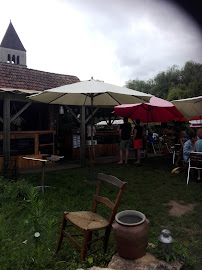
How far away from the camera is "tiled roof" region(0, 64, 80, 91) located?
9.34 meters

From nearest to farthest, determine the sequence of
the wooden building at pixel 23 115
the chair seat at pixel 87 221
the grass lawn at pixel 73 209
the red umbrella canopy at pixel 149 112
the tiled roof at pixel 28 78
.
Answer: the grass lawn at pixel 73 209 < the chair seat at pixel 87 221 < the wooden building at pixel 23 115 < the red umbrella canopy at pixel 149 112 < the tiled roof at pixel 28 78

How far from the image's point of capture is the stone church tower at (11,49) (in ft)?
122

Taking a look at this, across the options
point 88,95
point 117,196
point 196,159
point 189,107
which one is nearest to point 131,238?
point 117,196

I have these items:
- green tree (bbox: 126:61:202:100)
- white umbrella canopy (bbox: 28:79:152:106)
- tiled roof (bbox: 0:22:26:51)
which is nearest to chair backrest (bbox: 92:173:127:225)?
white umbrella canopy (bbox: 28:79:152:106)

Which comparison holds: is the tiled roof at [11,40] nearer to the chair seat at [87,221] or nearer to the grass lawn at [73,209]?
the grass lawn at [73,209]

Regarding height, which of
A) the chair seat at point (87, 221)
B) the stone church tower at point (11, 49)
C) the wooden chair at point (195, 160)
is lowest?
the chair seat at point (87, 221)

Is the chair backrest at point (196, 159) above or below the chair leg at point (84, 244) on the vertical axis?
above

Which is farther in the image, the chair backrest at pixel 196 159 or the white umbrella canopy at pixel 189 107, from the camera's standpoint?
the white umbrella canopy at pixel 189 107

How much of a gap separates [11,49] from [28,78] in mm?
31719

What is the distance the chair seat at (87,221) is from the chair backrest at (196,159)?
3666 millimetres

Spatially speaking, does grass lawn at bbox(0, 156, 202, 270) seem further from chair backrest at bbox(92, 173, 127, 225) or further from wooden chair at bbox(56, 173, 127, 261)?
chair backrest at bbox(92, 173, 127, 225)

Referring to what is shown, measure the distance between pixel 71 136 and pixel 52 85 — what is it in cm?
261

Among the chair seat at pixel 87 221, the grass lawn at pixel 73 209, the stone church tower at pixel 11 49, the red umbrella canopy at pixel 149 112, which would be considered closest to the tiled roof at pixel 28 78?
the red umbrella canopy at pixel 149 112

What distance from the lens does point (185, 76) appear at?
107 ft
